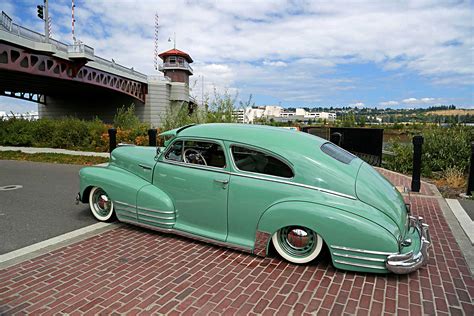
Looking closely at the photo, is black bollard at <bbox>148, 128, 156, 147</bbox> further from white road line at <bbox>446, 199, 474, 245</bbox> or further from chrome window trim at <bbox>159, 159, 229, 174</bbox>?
white road line at <bbox>446, 199, 474, 245</bbox>

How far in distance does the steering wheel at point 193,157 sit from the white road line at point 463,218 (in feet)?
12.5

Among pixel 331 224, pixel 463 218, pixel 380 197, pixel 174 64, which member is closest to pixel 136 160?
pixel 331 224

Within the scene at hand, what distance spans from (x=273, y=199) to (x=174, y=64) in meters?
59.0

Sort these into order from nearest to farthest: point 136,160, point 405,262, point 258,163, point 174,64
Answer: point 405,262 < point 258,163 < point 136,160 < point 174,64

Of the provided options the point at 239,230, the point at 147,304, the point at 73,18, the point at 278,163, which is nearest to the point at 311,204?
the point at 278,163

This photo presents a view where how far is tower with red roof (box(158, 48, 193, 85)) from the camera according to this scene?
2304 inches

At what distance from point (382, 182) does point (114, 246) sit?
3.42 meters

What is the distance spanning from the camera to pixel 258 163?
150 inches

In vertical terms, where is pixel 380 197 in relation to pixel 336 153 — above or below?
below

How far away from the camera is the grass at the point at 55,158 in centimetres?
1181

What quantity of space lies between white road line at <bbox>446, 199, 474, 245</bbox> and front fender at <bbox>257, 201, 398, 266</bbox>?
2.12 m

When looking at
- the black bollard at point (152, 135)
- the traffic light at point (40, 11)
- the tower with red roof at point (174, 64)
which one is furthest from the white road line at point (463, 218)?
the tower with red roof at point (174, 64)

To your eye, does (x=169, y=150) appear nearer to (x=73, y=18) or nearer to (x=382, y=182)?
(x=382, y=182)

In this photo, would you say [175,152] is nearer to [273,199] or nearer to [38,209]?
[273,199]
